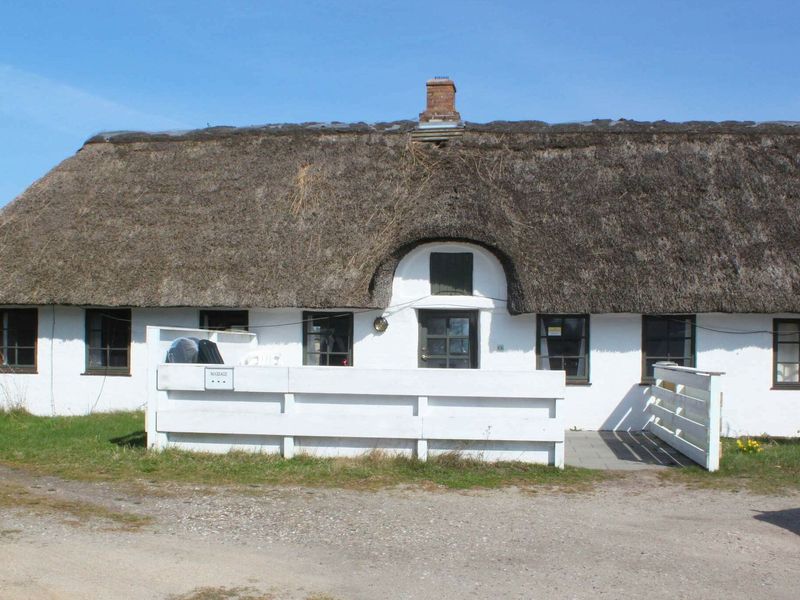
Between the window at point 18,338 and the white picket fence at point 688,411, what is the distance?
10.6 metres

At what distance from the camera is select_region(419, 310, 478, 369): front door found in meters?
13.1

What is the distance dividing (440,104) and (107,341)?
24.7 feet

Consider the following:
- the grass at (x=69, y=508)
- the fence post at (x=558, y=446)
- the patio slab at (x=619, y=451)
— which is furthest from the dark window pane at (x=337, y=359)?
the grass at (x=69, y=508)

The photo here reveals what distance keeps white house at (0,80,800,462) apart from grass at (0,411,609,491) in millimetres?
3469

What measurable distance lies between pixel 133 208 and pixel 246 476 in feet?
24.4

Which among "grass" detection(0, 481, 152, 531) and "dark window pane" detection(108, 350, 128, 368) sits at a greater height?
"dark window pane" detection(108, 350, 128, 368)

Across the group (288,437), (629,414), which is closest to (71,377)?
(288,437)

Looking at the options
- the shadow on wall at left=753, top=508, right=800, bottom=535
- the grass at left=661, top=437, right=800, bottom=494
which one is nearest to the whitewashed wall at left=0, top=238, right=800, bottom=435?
the grass at left=661, top=437, right=800, bottom=494

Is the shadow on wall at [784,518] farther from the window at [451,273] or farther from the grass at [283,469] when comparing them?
the window at [451,273]

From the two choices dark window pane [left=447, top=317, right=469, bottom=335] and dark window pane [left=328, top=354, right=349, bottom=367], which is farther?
dark window pane [left=328, top=354, right=349, bottom=367]

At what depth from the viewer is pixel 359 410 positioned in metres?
9.11

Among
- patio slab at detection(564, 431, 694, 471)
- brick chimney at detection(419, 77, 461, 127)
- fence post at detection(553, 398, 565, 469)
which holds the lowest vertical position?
patio slab at detection(564, 431, 694, 471)

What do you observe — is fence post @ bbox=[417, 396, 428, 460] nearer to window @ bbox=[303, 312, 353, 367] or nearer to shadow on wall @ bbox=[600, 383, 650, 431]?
window @ bbox=[303, 312, 353, 367]

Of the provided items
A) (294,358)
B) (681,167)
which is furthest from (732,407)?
(294,358)
